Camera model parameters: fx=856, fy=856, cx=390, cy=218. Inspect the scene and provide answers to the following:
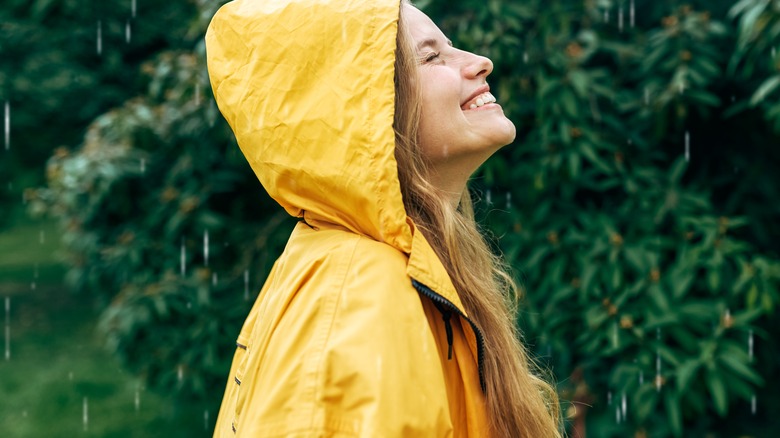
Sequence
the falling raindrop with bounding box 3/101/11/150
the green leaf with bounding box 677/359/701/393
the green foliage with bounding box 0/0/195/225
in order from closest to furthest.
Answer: the green leaf with bounding box 677/359/701/393
the green foliage with bounding box 0/0/195/225
the falling raindrop with bounding box 3/101/11/150

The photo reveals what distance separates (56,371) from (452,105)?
256 inches

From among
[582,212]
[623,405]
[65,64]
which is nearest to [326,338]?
[582,212]

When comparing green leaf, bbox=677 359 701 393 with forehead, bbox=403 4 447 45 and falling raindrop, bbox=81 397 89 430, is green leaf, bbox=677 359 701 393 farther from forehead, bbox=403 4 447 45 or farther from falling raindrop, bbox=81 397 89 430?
falling raindrop, bbox=81 397 89 430

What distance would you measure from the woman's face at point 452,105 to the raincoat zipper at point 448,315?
1.08 feet

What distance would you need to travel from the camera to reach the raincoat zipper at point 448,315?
152 cm

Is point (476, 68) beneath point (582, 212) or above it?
above

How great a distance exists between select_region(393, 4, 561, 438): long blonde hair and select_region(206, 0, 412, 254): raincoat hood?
10cm

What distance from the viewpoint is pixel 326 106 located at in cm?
159

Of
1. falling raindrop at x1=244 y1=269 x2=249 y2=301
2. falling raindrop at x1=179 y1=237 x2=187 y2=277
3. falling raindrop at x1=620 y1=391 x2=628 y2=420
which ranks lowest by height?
falling raindrop at x1=620 y1=391 x2=628 y2=420

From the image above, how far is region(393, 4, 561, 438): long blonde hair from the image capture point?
1.66 m

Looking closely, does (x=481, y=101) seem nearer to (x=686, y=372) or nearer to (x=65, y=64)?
(x=686, y=372)

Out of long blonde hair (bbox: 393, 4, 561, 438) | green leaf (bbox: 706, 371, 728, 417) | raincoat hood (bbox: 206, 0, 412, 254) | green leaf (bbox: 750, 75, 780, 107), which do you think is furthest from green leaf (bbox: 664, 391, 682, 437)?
raincoat hood (bbox: 206, 0, 412, 254)

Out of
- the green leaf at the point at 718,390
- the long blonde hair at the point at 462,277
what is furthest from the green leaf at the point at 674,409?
the long blonde hair at the point at 462,277

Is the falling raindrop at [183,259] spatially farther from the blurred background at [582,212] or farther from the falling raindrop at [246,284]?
the falling raindrop at [246,284]
